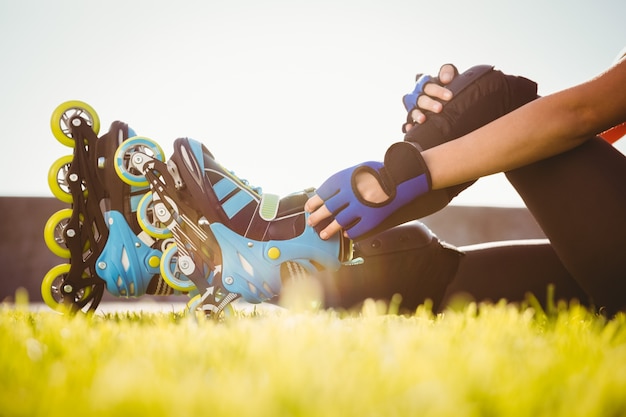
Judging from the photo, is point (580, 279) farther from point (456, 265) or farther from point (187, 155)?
point (187, 155)

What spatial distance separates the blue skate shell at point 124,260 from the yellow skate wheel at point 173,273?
9 cm

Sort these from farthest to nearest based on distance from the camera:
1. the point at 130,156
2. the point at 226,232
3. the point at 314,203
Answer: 1. the point at 130,156
2. the point at 226,232
3. the point at 314,203

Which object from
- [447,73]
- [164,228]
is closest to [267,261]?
[164,228]

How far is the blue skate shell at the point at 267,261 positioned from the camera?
1.28m

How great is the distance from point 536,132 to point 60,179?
1.64 metres

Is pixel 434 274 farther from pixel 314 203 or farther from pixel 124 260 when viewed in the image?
pixel 124 260

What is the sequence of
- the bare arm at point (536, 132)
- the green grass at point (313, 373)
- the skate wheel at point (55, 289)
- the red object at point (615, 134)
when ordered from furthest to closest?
the red object at point (615, 134), the skate wheel at point (55, 289), the bare arm at point (536, 132), the green grass at point (313, 373)

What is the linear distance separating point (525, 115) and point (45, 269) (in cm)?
495

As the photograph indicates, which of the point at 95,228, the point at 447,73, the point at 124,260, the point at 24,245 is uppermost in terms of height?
the point at 447,73

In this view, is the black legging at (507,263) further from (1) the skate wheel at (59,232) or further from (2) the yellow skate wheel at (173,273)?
(1) the skate wheel at (59,232)

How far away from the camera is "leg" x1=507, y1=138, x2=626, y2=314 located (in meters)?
1.22

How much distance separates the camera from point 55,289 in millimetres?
1639

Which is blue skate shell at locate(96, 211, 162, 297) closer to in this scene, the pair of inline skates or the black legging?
the pair of inline skates

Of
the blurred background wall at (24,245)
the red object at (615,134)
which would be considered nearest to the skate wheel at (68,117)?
the red object at (615,134)
